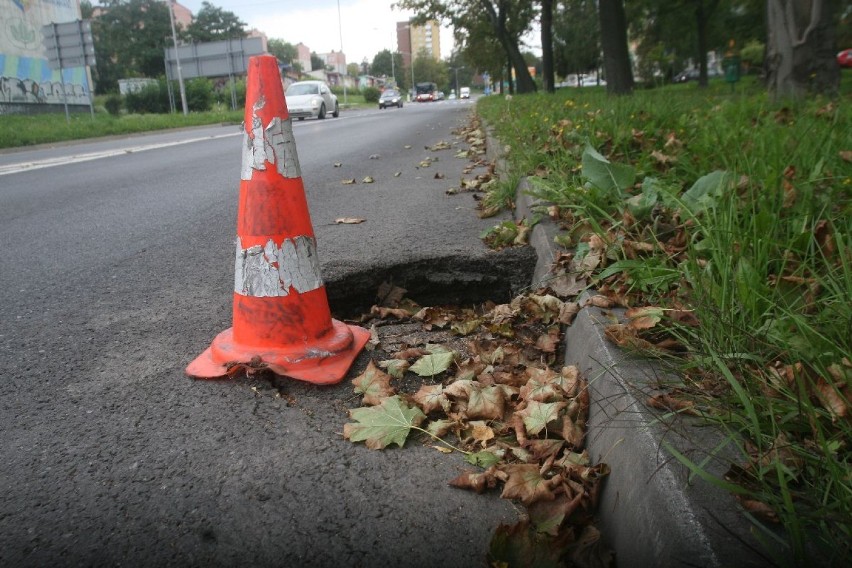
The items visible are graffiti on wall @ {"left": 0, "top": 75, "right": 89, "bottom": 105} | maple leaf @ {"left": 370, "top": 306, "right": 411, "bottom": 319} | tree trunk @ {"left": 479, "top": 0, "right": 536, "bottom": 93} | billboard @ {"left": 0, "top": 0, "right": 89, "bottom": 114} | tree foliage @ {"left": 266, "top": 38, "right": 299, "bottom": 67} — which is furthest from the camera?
tree foliage @ {"left": 266, "top": 38, "right": 299, "bottom": 67}

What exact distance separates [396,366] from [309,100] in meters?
22.9

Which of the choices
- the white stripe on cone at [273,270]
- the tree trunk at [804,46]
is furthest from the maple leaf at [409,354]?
the tree trunk at [804,46]

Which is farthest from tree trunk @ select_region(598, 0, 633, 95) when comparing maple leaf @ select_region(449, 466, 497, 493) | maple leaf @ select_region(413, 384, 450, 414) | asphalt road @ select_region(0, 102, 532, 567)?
maple leaf @ select_region(449, 466, 497, 493)

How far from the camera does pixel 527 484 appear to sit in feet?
4.85

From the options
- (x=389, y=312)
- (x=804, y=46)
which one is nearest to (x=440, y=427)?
(x=389, y=312)

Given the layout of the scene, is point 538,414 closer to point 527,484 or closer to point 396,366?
point 527,484

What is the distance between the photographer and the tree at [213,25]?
92312 mm

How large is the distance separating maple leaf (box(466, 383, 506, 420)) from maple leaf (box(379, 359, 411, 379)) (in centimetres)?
31

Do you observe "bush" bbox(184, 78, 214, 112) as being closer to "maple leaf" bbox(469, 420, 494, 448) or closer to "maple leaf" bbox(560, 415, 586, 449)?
"maple leaf" bbox(469, 420, 494, 448)

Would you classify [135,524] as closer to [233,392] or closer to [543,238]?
[233,392]

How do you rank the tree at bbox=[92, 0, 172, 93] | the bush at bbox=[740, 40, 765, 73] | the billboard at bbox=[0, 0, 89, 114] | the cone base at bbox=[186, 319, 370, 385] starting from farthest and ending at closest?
the tree at bbox=[92, 0, 172, 93] < the bush at bbox=[740, 40, 765, 73] < the billboard at bbox=[0, 0, 89, 114] < the cone base at bbox=[186, 319, 370, 385]

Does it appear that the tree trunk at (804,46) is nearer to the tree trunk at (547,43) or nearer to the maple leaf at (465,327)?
the maple leaf at (465,327)

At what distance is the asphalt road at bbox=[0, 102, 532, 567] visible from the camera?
133 cm

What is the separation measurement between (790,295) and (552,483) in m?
0.90
